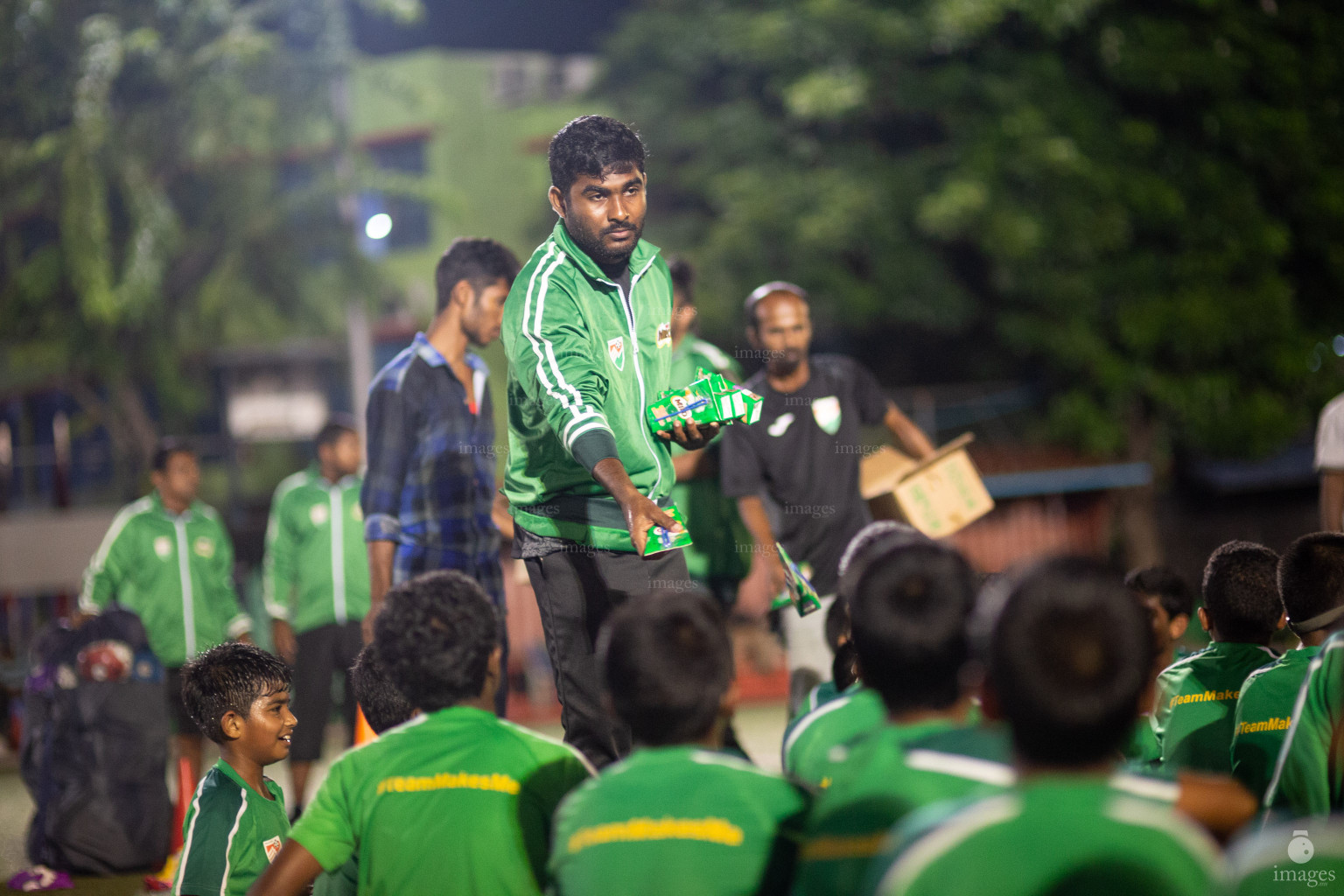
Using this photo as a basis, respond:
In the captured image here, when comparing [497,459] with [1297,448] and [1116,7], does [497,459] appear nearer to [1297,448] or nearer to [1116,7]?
Answer: [1116,7]

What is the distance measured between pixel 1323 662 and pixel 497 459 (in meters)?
3.53

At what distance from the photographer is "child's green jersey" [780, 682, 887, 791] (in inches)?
124

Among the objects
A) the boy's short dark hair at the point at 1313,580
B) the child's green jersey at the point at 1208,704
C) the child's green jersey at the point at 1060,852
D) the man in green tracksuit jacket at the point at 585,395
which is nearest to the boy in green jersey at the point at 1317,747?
the boy's short dark hair at the point at 1313,580

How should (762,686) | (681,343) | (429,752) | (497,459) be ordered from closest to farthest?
1. (429,752)
2. (497,459)
3. (681,343)
4. (762,686)

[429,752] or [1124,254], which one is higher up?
[1124,254]

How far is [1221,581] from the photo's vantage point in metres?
4.45

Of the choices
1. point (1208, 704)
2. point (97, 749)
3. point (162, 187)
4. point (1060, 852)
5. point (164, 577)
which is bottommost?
point (97, 749)

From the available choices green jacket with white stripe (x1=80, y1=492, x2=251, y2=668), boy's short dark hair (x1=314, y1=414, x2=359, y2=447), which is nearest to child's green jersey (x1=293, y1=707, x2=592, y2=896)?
green jacket with white stripe (x1=80, y1=492, x2=251, y2=668)

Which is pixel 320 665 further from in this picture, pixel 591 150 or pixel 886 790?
pixel 886 790

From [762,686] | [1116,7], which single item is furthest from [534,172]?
[762,686]

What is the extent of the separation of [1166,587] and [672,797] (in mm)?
3618

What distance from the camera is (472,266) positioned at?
18.3 feet

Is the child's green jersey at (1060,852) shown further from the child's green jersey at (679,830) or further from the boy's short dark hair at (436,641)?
the boy's short dark hair at (436,641)

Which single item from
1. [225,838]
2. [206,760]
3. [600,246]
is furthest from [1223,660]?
[206,760]
